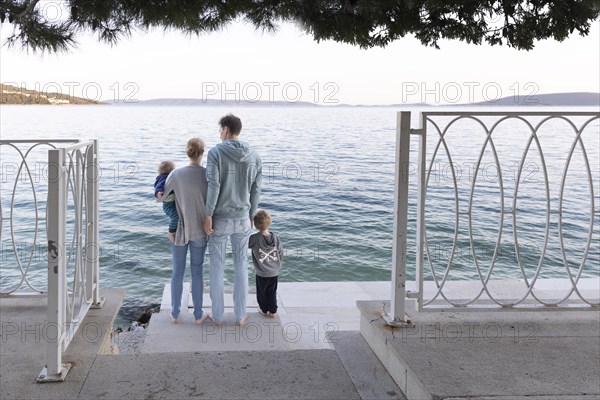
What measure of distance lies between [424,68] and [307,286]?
33918 mm

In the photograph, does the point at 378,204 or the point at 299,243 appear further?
the point at 378,204

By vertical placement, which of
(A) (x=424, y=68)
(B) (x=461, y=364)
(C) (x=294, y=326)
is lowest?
(C) (x=294, y=326)

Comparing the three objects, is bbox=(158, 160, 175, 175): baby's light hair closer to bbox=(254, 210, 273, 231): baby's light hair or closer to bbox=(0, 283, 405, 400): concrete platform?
bbox=(254, 210, 273, 231): baby's light hair

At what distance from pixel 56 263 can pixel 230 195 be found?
176 cm

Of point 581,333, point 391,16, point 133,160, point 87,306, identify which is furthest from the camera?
point 133,160

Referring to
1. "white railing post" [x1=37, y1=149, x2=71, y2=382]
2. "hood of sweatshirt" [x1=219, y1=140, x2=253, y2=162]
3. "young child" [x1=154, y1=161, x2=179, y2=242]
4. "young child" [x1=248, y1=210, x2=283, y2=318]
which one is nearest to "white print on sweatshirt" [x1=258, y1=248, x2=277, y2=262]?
"young child" [x1=248, y1=210, x2=283, y2=318]

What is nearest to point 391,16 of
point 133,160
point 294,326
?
point 294,326

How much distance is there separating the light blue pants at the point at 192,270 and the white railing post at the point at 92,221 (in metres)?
0.77

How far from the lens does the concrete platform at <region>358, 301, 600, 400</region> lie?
2.75 meters

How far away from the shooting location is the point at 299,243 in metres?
16.0

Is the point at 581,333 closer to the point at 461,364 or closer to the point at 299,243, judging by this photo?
the point at 461,364

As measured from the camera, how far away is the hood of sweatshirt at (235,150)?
4.39 metres

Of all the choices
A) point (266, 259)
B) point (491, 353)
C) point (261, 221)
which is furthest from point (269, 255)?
point (491, 353)

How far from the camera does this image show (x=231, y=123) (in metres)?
4.47
